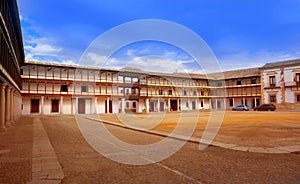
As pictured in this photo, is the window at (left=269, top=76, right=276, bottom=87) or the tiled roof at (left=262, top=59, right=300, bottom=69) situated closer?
the tiled roof at (left=262, top=59, right=300, bottom=69)

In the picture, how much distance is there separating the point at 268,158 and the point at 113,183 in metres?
3.84

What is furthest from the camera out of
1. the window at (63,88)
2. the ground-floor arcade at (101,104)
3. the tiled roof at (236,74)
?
the tiled roof at (236,74)

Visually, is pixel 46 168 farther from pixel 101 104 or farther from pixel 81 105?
pixel 101 104

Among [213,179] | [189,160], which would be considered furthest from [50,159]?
[213,179]

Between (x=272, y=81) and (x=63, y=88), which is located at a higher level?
(x=272, y=81)

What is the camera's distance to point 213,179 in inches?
161

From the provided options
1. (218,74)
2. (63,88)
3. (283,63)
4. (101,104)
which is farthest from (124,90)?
Result: (283,63)

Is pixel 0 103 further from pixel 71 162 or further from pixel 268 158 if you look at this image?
pixel 268 158

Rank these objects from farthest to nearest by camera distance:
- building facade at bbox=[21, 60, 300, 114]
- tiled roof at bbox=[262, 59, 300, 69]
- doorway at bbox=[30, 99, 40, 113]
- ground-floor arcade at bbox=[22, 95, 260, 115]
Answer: tiled roof at bbox=[262, 59, 300, 69] < building facade at bbox=[21, 60, 300, 114] < ground-floor arcade at bbox=[22, 95, 260, 115] < doorway at bbox=[30, 99, 40, 113]

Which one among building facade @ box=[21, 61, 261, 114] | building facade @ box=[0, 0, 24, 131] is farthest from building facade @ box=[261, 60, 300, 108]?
building facade @ box=[0, 0, 24, 131]

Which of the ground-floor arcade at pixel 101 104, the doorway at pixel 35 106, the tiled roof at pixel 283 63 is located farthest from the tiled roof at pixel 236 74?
the doorway at pixel 35 106

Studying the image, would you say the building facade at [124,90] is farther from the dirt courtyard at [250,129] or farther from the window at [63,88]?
the dirt courtyard at [250,129]

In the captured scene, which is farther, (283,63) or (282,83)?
(283,63)

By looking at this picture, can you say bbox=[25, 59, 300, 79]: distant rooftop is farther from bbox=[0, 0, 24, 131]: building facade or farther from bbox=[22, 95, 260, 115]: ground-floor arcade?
bbox=[0, 0, 24, 131]: building facade
